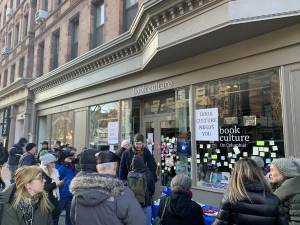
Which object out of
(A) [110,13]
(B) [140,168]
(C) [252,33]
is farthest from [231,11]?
(A) [110,13]

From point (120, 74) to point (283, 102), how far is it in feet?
18.9

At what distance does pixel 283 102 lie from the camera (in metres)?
6.12

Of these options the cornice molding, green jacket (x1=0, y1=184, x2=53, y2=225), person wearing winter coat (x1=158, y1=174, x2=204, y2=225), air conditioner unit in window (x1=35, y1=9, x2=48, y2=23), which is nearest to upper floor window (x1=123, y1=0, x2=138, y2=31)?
the cornice molding

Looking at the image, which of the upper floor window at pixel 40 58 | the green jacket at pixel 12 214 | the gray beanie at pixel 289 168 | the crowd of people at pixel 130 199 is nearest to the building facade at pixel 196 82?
the gray beanie at pixel 289 168

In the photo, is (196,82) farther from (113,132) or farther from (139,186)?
(113,132)

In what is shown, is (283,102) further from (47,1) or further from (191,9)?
(47,1)

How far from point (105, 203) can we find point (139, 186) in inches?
90.1

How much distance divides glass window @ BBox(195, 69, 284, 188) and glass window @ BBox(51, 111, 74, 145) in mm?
7458

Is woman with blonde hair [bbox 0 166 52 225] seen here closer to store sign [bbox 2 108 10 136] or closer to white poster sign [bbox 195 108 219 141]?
white poster sign [bbox 195 108 219 141]

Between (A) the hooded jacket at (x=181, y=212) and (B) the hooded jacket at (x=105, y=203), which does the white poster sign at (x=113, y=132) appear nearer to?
(A) the hooded jacket at (x=181, y=212)

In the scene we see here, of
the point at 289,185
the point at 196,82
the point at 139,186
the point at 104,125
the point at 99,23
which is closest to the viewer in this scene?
the point at 289,185

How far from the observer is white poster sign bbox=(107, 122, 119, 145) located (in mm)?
11039

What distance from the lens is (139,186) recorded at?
16.1ft

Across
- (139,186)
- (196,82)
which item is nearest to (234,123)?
(196,82)
